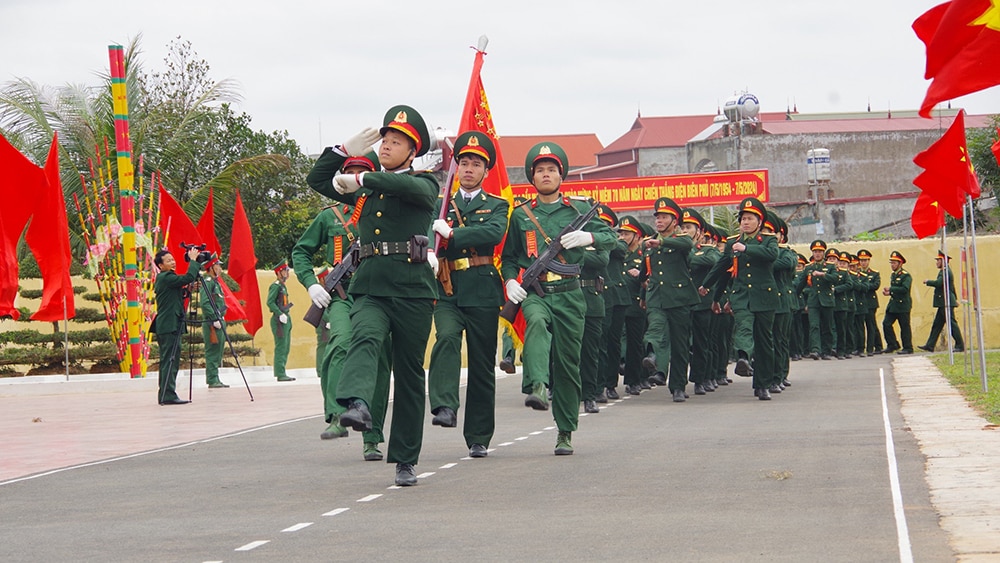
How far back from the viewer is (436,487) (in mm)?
8281

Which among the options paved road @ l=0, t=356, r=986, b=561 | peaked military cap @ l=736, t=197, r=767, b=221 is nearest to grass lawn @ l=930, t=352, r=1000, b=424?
paved road @ l=0, t=356, r=986, b=561

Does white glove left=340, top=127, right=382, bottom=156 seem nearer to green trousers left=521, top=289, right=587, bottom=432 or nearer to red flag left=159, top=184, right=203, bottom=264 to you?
green trousers left=521, top=289, right=587, bottom=432

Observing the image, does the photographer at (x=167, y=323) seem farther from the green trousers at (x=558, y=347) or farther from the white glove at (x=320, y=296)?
the white glove at (x=320, y=296)

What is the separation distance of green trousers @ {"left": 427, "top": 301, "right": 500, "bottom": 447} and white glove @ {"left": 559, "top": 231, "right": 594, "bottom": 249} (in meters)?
1.16

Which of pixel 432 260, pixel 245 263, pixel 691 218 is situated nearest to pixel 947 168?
pixel 691 218

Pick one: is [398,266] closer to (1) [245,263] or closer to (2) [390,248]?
(2) [390,248]

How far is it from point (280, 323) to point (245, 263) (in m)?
1.33

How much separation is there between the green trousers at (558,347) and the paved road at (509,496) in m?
0.36

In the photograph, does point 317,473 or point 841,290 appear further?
point 841,290

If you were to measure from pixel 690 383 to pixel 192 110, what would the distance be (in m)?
14.9

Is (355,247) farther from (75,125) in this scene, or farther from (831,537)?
(75,125)

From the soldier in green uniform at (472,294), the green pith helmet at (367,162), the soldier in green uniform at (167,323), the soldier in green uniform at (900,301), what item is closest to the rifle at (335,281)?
the green pith helmet at (367,162)

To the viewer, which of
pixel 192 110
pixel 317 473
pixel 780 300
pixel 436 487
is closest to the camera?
pixel 436 487

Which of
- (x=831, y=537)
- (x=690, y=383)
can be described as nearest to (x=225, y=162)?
(x=690, y=383)
